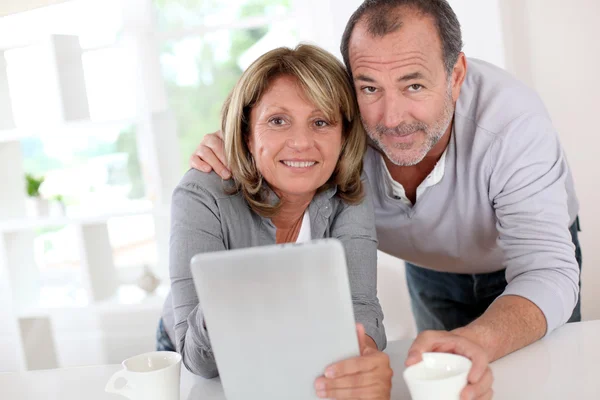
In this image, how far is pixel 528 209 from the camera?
1.52 m

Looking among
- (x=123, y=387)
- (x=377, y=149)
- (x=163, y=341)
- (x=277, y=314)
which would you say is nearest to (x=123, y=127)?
(x=163, y=341)

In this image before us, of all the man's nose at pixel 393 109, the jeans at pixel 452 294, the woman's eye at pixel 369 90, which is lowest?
the jeans at pixel 452 294

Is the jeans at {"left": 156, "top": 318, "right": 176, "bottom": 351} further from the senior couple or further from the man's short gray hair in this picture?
the man's short gray hair

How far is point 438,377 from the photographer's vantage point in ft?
3.16

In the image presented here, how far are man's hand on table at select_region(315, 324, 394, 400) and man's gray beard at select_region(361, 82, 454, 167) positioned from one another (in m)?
0.71

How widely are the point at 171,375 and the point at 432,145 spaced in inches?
36.7

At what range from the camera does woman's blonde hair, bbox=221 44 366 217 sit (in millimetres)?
1518

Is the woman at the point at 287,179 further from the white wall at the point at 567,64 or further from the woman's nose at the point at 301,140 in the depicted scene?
the white wall at the point at 567,64

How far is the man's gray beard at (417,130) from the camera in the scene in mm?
1622

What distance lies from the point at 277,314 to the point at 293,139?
0.65 meters

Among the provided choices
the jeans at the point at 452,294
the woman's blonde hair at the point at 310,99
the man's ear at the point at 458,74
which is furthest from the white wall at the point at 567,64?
the woman's blonde hair at the point at 310,99

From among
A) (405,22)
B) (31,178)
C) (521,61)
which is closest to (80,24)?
(31,178)

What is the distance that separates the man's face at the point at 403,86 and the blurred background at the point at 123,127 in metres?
1.30

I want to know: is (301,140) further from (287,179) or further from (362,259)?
(362,259)
